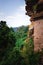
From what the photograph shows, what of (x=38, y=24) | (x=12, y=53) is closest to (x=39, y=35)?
(x=38, y=24)

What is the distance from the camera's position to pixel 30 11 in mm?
21281

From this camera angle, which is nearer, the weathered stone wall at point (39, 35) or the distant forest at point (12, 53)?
the weathered stone wall at point (39, 35)

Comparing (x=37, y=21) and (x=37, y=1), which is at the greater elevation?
(x=37, y=1)

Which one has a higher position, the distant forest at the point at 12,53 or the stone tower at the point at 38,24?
the stone tower at the point at 38,24

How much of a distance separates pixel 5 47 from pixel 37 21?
314 inches

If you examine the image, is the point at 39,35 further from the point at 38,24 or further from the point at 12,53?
the point at 12,53

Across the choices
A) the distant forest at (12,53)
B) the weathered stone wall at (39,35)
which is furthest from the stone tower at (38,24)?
the distant forest at (12,53)

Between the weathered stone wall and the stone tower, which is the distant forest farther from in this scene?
the stone tower

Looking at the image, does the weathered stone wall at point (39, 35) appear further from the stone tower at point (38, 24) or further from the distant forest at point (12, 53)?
the distant forest at point (12, 53)

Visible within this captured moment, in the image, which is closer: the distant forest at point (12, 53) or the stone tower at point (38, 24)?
the stone tower at point (38, 24)

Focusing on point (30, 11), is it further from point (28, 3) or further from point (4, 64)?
point (4, 64)

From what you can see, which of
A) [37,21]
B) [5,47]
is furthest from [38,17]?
[5,47]

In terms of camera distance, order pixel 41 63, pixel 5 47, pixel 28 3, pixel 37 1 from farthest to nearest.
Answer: pixel 5 47 < pixel 28 3 < pixel 37 1 < pixel 41 63

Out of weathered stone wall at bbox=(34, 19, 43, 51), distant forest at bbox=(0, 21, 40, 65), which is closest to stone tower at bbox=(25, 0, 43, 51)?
weathered stone wall at bbox=(34, 19, 43, 51)
